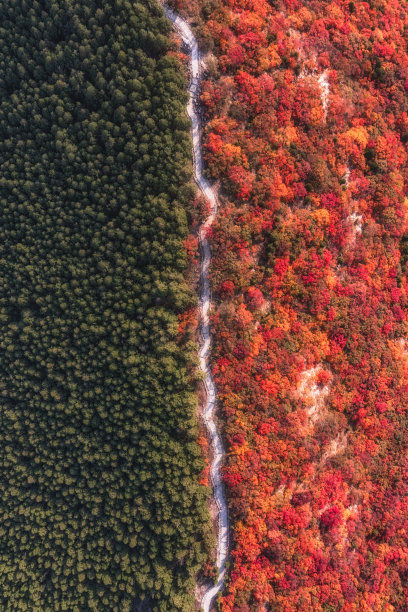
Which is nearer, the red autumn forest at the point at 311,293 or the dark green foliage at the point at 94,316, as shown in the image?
the dark green foliage at the point at 94,316

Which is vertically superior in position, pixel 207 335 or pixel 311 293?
pixel 311 293

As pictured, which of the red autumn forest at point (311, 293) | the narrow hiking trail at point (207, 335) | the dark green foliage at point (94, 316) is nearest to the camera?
the dark green foliage at point (94, 316)

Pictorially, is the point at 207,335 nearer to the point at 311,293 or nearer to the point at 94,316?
the point at 94,316

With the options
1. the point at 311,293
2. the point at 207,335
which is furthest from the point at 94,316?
the point at 311,293

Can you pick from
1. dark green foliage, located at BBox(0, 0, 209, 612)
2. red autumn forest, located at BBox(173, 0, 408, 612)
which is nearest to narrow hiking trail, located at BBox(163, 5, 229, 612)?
red autumn forest, located at BBox(173, 0, 408, 612)

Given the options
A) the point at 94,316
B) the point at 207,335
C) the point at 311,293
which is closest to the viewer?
the point at 94,316

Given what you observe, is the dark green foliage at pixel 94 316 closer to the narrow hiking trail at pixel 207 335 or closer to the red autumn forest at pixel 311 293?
the narrow hiking trail at pixel 207 335

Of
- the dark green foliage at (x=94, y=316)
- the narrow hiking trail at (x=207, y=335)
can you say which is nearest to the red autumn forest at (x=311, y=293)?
the narrow hiking trail at (x=207, y=335)
